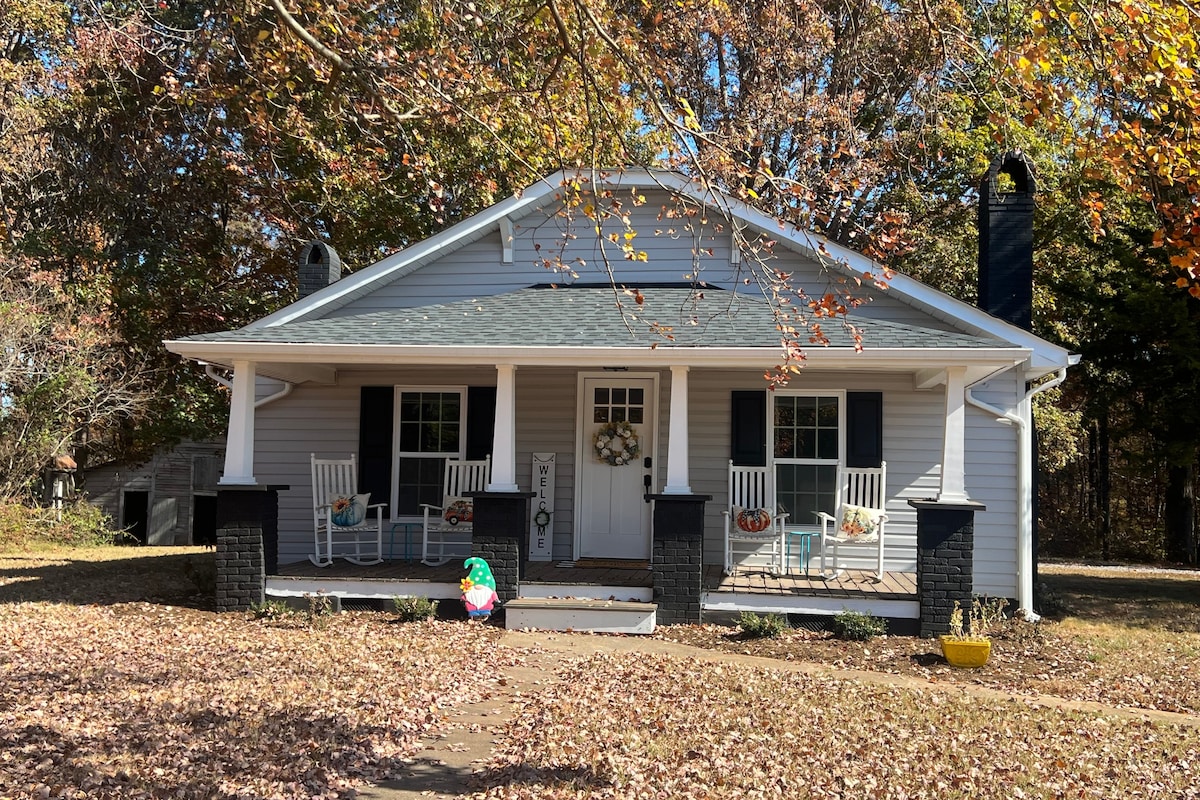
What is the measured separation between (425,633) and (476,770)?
3.58 metres

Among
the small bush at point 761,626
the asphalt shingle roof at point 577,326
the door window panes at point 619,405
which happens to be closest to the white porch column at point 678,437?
the asphalt shingle roof at point 577,326

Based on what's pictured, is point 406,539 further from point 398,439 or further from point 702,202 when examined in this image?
point 702,202

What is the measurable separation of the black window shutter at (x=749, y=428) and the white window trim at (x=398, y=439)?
3.00 metres

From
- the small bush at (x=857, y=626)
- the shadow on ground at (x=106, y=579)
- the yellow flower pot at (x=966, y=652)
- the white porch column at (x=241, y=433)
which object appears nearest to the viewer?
the yellow flower pot at (x=966, y=652)

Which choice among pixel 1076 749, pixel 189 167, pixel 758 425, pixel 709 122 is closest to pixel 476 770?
pixel 1076 749

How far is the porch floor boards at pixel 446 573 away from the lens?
9.09m

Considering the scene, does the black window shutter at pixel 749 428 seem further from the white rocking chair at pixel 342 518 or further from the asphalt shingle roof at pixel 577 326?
the white rocking chair at pixel 342 518

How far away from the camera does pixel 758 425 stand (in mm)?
10305

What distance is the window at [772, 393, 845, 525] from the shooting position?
33.5ft

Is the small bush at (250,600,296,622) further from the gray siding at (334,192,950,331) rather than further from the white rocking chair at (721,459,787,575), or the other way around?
the white rocking chair at (721,459,787,575)

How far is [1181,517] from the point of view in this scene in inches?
787

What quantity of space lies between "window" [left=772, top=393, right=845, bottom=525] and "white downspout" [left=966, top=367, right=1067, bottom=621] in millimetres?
1447

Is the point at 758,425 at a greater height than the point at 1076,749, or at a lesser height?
greater

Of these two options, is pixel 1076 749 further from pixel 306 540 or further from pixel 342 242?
pixel 342 242
